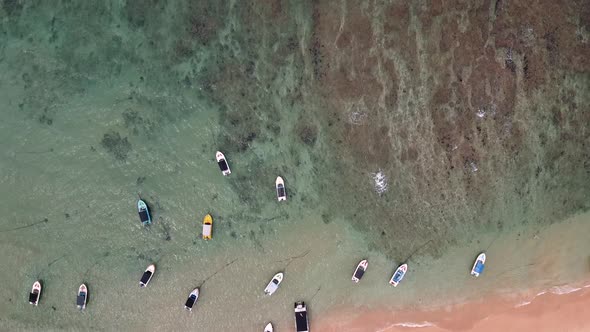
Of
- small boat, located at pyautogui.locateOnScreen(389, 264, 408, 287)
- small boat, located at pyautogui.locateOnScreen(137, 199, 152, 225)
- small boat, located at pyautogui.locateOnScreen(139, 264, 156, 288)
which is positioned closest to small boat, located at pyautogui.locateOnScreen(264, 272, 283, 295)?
small boat, located at pyautogui.locateOnScreen(389, 264, 408, 287)

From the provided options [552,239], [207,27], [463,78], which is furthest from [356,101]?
[552,239]

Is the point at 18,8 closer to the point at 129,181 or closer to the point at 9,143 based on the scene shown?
the point at 9,143

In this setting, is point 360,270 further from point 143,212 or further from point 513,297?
point 143,212

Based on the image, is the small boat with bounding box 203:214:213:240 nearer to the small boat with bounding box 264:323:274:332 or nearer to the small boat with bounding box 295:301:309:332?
the small boat with bounding box 264:323:274:332

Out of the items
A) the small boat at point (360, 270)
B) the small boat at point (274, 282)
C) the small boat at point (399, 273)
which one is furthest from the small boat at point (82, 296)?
the small boat at point (399, 273)

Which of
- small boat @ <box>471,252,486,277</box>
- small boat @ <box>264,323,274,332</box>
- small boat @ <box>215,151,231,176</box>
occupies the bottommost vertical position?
small boat @ <box>264,323,274,332</box>

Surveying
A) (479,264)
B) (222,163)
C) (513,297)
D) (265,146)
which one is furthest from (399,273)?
(222,163)
